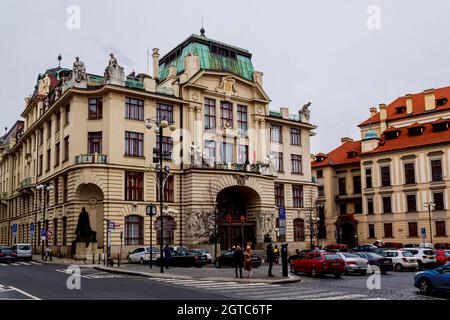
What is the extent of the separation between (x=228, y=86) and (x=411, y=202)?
29147 mm

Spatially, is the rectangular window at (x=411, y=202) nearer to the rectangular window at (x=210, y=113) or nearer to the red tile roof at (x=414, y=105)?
the red tile roof at (x=414, y=105)

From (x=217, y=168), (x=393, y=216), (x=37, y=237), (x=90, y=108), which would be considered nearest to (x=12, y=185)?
(x=37, y=237)

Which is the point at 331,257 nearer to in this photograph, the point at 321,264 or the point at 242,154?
the point at 321,264

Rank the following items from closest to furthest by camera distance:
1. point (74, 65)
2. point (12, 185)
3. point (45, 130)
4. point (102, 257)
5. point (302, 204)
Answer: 1. point (102, 257)
2. point (74, 65)
3. point (45, 130)
4. point (302, 204)
5. point (12, 185)

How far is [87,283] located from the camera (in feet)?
76.7

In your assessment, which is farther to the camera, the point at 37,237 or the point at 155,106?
the point at 37,237

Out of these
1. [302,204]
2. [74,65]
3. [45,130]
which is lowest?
[302,204]

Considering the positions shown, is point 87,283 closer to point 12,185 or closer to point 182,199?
point 182,199

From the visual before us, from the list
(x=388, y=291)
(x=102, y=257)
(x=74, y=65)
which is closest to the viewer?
(x=388, y=291)

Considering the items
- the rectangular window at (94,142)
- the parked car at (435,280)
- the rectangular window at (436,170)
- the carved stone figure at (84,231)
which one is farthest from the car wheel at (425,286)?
the rectangular window at (436,170)

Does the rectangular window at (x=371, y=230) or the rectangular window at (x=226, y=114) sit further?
the rectangular window at (x=371, y=230)

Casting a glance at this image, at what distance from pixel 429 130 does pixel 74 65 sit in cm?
4550

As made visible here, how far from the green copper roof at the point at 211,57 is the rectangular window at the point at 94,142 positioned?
12.8 metres

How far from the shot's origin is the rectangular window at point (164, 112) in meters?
51.8
